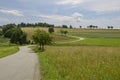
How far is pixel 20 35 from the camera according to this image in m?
114

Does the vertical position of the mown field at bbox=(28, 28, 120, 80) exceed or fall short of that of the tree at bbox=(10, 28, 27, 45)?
it exceeds it

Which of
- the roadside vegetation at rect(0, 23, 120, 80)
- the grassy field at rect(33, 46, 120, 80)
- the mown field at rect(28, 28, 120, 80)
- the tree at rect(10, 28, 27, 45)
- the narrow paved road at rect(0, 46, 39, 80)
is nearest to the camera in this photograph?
the grassy field at rect(33, 46, 120, 80)

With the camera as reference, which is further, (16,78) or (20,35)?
(20,35)

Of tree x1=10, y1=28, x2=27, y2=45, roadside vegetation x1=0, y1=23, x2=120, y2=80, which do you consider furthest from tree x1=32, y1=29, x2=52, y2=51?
tree x1=10, y1=28, x2=27, y2=45

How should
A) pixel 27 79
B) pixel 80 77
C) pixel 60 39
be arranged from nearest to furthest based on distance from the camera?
pixel 80 77
pixel 27 79
pixel 60 39

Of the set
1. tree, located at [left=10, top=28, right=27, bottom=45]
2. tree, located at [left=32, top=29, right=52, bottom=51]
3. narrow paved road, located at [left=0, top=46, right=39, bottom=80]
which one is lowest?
tree, located at [left=10, top=28, right=27, bottom=45]

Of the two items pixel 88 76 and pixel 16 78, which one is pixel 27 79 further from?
pixel 88 76

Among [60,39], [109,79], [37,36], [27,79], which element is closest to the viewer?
[109,79]

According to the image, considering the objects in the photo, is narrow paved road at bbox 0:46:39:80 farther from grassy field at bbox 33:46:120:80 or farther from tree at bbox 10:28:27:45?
tree at bbox 10:28:27:45

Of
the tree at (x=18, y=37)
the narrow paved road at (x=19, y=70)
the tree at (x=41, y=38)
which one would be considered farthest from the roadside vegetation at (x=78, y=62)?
the tree at (x=18, y=37)

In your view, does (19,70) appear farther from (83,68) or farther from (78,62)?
(83,68)

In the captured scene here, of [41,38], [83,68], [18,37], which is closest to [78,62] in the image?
[83,68]

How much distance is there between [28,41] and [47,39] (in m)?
52.1

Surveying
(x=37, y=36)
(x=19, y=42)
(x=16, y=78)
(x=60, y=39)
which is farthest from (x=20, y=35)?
(x=16, y=78)
